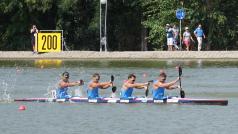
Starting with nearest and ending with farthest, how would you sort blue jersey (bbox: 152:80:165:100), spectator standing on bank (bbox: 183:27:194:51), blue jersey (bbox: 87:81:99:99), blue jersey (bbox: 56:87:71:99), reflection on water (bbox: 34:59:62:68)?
1. blue jersey (bbox: 152:80:165:100)
2. blue jersey (bbox: 87:81:99:99)
3. blue jersey (bbox: 56:87:71:99)
4. reflection on water (bbox: 34:59:62:68)
5. spectator standing on bank (bbox: 183:27:194:51)

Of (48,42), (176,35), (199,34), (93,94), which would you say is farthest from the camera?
(48,42)

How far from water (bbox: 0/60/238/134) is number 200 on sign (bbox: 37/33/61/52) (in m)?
9.48

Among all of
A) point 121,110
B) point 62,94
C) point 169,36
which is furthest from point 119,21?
point 121,110

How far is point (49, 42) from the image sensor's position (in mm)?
57438

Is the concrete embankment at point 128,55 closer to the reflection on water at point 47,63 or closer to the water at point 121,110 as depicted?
the reflection on water at point 47,63

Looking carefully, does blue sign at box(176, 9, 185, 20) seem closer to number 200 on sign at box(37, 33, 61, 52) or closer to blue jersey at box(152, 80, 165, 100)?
number 200 on sign at box(37, 33, 61, 52)

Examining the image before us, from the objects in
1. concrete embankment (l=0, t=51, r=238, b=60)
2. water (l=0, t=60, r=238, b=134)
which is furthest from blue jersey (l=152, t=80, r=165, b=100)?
concrete embankment (l=0, t=51, r=238, b=60)

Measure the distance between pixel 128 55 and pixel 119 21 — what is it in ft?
27.6

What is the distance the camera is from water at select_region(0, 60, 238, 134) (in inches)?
1049

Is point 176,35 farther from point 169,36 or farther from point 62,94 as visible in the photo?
point 62,94

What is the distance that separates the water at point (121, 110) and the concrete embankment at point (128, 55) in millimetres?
5469

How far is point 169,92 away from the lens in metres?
38.0

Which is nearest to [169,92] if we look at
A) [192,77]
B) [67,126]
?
[192,77]

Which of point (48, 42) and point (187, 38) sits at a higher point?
point (187, 38)
